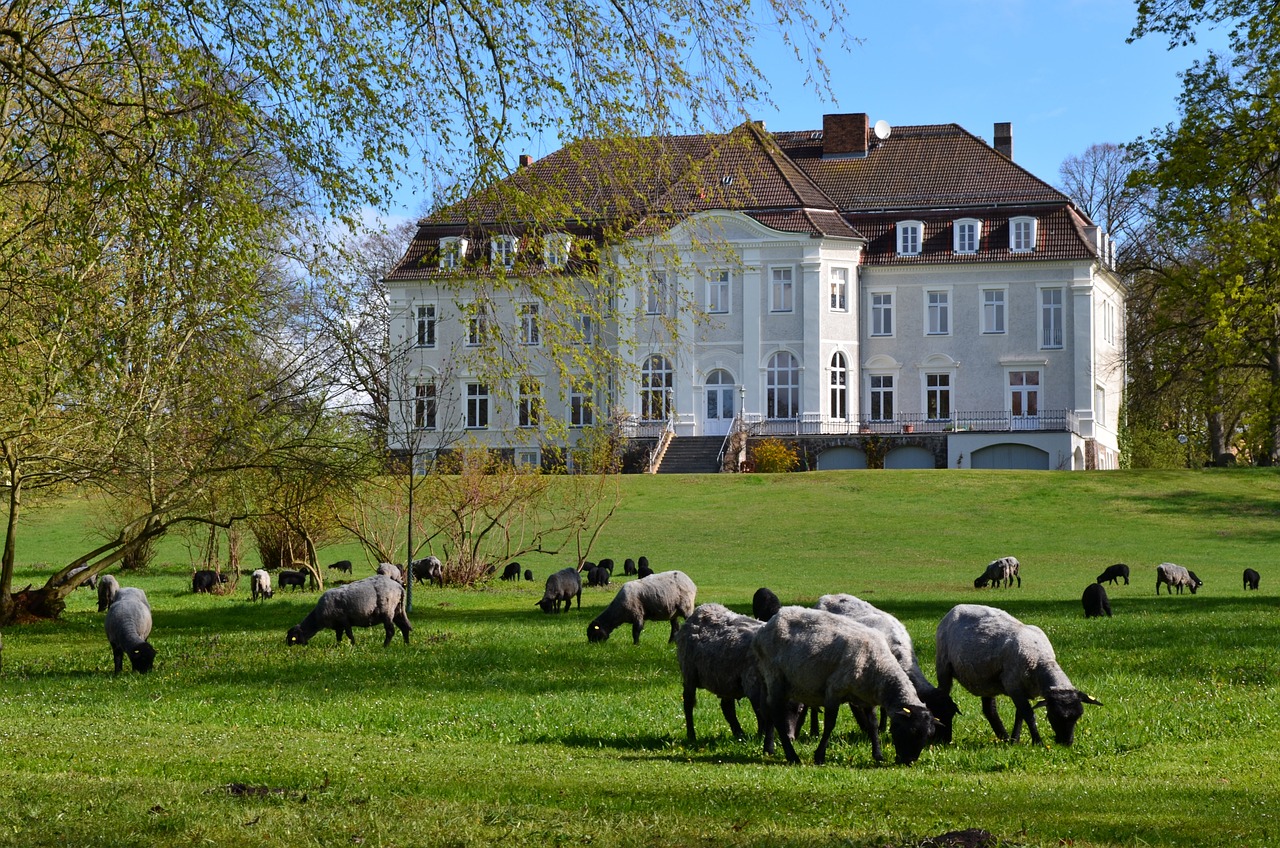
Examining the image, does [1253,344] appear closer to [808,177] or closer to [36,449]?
[36,449]

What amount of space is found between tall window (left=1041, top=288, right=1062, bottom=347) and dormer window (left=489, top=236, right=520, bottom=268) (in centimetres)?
5506

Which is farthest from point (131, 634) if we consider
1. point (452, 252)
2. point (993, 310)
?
point (993, 310)

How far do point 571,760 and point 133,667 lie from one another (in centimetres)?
938

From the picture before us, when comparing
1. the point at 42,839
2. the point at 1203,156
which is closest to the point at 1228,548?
the point at 1203,156

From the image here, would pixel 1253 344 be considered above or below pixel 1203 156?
below

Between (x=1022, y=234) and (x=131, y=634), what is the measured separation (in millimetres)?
54670

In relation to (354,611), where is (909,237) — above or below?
above

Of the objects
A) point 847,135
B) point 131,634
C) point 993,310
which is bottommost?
point 131,634

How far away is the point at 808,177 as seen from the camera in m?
69.2

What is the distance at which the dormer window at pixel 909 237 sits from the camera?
66.6m

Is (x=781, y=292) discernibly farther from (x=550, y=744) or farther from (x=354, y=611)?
(x=550, y=744)

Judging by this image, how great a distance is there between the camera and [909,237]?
219 ft

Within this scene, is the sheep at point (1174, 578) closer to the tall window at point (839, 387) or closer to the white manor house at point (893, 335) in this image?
the white manor house at point (893, 335)

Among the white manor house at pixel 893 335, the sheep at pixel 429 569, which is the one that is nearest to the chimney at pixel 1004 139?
the white manor house at pixel 893 335
